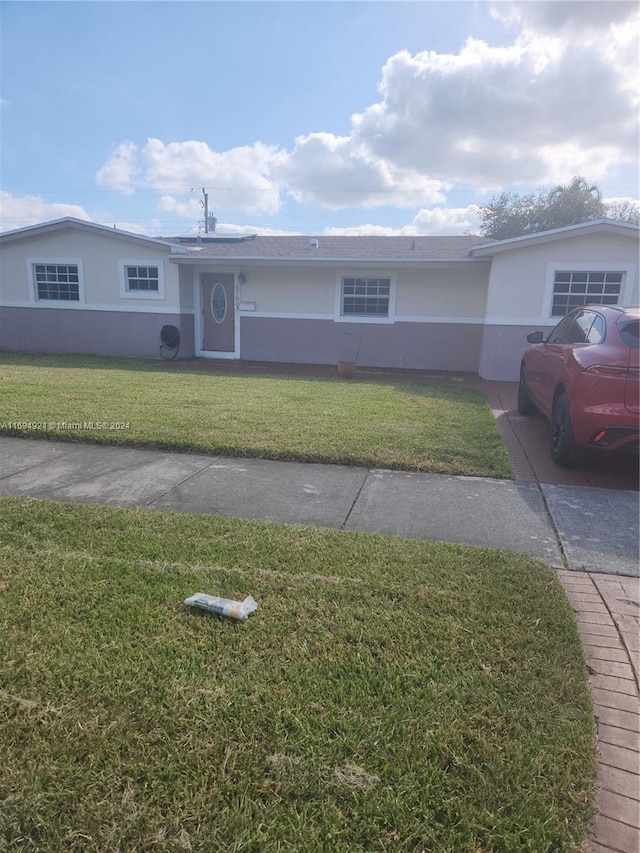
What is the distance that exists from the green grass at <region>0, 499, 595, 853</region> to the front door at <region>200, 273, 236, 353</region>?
11.8 metres

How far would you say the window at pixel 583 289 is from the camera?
10953 mm

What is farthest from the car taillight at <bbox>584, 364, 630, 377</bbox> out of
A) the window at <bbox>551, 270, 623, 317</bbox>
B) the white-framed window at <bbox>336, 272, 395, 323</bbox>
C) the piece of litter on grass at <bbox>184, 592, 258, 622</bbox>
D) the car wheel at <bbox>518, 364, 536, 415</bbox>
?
the white-framed window at <bbox>336, 272, 395, 323</bbox>

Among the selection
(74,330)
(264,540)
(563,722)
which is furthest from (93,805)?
(74,330)

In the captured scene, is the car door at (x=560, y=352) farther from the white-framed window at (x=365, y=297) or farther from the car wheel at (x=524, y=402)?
the white-framed window at (x=365, y=297)

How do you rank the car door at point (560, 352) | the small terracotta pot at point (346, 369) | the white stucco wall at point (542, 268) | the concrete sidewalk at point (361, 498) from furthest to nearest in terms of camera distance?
the small terracotta pot at point (346, 369)
the white stucco wall at point (542, 268)
the car door at point (560, 352)
the concrete sidewalk at point (361, 498)

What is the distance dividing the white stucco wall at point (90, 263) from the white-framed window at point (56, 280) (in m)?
0.04

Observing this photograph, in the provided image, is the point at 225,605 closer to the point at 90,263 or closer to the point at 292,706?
the point at 292,706

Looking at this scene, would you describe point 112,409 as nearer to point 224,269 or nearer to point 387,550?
point 387,550

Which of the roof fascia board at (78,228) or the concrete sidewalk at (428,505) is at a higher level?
the roof fascia board at (78,228)

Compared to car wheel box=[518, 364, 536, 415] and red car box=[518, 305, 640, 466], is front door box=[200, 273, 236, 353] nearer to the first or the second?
car wheel box=[518, 364, 536, 415]

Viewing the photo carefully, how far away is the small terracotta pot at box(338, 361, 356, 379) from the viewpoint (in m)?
11.3

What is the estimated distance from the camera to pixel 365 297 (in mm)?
13570

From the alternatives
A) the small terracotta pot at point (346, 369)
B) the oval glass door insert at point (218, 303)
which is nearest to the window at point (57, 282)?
the oval glass door insert at point (218, 303)

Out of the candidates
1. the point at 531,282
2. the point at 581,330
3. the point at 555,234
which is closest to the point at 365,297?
the point at 531,282
